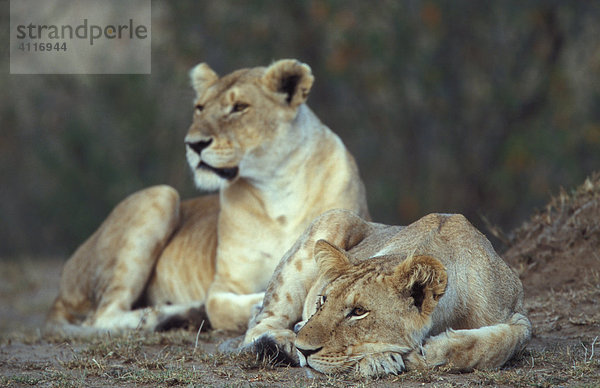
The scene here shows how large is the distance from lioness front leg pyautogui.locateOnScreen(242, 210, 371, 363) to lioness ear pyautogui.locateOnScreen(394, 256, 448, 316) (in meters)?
0.96

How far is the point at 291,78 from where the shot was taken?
260 inches

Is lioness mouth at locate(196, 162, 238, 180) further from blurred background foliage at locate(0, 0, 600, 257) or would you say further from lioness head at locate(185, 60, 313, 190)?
blurred background foliage at locate(0, 0, 600, 257)

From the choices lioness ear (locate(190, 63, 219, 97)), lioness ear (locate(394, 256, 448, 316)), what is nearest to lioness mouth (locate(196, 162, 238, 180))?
lioness ear (locate(190, 63, 219, 97))

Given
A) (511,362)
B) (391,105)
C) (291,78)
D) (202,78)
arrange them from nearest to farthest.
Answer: (511,362) < (291,78) < (202,78) < (391,105)

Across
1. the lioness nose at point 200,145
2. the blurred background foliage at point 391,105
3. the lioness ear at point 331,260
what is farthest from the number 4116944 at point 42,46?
the lioness ear at point 331,260

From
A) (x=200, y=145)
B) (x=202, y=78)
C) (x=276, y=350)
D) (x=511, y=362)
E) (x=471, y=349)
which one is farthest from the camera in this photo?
(x=202, y=78)

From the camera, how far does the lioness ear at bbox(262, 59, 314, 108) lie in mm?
6535

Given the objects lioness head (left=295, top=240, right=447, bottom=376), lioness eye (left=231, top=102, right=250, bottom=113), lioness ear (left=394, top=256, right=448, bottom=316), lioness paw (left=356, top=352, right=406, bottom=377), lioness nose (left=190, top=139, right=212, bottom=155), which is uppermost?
lioness eye (left=231, top=102, right=250, bottom=113)

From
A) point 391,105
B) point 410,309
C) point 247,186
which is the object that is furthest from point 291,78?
point 391,105

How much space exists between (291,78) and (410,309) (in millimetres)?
3247

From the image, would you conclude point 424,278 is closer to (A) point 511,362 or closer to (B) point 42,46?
(A) point 511,362

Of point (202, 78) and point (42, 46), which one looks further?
point (42, 46)

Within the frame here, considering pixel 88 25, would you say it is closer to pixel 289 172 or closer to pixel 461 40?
pixel 461 40

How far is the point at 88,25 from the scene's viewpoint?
47.5 feet
